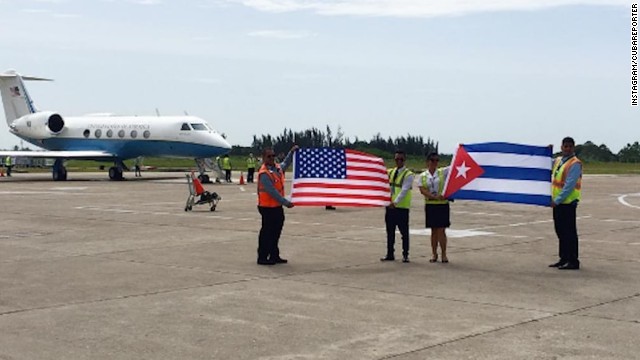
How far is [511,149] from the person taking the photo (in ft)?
43.8

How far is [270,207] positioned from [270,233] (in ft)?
1.33

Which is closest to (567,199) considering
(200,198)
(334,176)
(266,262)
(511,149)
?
(511,149)

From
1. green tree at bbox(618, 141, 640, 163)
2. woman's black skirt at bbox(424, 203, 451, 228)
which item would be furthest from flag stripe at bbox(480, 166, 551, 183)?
green tree at bbox(618, 141, 640, 163)

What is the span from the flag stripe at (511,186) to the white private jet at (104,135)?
30273 millimetres

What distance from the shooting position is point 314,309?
9.27m

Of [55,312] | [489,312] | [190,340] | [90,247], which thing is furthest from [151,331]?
[90,247]

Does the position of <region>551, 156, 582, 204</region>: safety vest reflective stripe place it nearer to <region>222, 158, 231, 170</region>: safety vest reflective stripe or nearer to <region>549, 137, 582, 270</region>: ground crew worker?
<region>549, 137, 582, 270</region>: ground crew worker

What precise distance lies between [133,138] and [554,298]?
37788 millimetres

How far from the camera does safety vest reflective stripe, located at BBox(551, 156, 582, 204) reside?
12.8 metres

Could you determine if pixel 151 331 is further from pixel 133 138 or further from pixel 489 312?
pixel 133 138

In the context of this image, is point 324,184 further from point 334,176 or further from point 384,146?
point 384,146

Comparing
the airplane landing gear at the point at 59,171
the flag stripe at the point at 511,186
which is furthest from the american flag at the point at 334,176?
the airplane landing gear at the point at 59,171

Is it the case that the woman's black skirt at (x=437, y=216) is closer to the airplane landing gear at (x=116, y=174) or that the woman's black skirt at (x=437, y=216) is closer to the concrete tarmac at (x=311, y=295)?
the concrete tarmac at (x=311, y=295)

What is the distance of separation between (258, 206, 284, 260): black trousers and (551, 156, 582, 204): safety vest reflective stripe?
419 cm
